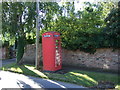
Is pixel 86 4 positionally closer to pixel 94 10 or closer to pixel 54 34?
pixel 94 10

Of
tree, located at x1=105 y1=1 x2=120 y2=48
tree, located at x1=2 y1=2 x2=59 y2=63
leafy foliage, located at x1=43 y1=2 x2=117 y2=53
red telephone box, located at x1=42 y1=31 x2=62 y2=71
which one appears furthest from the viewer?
tree, located at x1=2 y1=2 x2=59 y2=63

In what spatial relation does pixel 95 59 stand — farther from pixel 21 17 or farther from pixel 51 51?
pixel 21 17

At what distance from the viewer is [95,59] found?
951 centimetres

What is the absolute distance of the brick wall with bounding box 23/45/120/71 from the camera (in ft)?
28.9

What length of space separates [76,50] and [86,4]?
4.43 m

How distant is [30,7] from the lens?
9.86m

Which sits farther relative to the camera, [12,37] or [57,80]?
[12,37]

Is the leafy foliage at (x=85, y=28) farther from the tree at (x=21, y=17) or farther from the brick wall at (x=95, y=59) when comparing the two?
the tree at (x=21, y=17)

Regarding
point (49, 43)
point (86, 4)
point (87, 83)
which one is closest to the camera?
point (87, 83)

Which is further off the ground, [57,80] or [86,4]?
[86,4]

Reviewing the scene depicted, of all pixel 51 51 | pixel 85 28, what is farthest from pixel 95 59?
pixel 51 51

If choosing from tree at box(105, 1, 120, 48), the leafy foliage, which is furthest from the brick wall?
tree at box(105, 1, 120, 48)

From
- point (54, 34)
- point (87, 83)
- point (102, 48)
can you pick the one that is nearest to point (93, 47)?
point (102, 48)

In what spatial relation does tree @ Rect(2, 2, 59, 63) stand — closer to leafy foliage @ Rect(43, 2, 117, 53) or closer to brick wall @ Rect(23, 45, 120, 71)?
leafy foliage @ Rect(43, 2, 117, 53)
